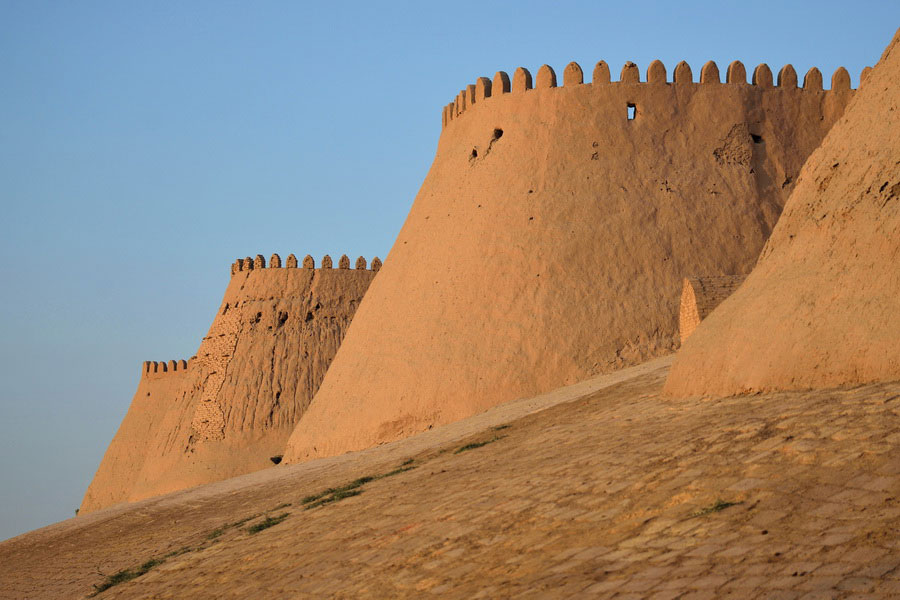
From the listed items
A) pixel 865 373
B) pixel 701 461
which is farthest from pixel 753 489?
pixel 865 373

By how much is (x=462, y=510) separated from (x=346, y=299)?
19.1m

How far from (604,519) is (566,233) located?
980cm

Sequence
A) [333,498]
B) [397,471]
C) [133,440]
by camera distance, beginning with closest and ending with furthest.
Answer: [333,498], [397,471], [133,440]

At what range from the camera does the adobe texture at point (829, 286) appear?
739cm

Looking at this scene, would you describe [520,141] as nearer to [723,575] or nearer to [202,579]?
[202,579]

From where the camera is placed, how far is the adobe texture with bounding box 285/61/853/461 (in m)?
15.3

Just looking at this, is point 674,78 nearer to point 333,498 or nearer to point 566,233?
point 566,233

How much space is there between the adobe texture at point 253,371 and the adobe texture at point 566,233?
751cm

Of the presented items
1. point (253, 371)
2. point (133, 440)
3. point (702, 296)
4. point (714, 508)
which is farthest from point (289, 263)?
point (714, 508)

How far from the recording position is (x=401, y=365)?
53.4ft

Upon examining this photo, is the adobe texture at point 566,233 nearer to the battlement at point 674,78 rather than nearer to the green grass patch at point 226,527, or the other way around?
the battlement at point 674,78

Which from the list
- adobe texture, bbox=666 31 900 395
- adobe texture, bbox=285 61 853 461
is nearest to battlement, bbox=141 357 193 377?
adobe texture, bbox=285 61 853 461

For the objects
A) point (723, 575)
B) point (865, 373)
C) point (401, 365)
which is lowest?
point (723, 575)

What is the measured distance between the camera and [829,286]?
783 cm
